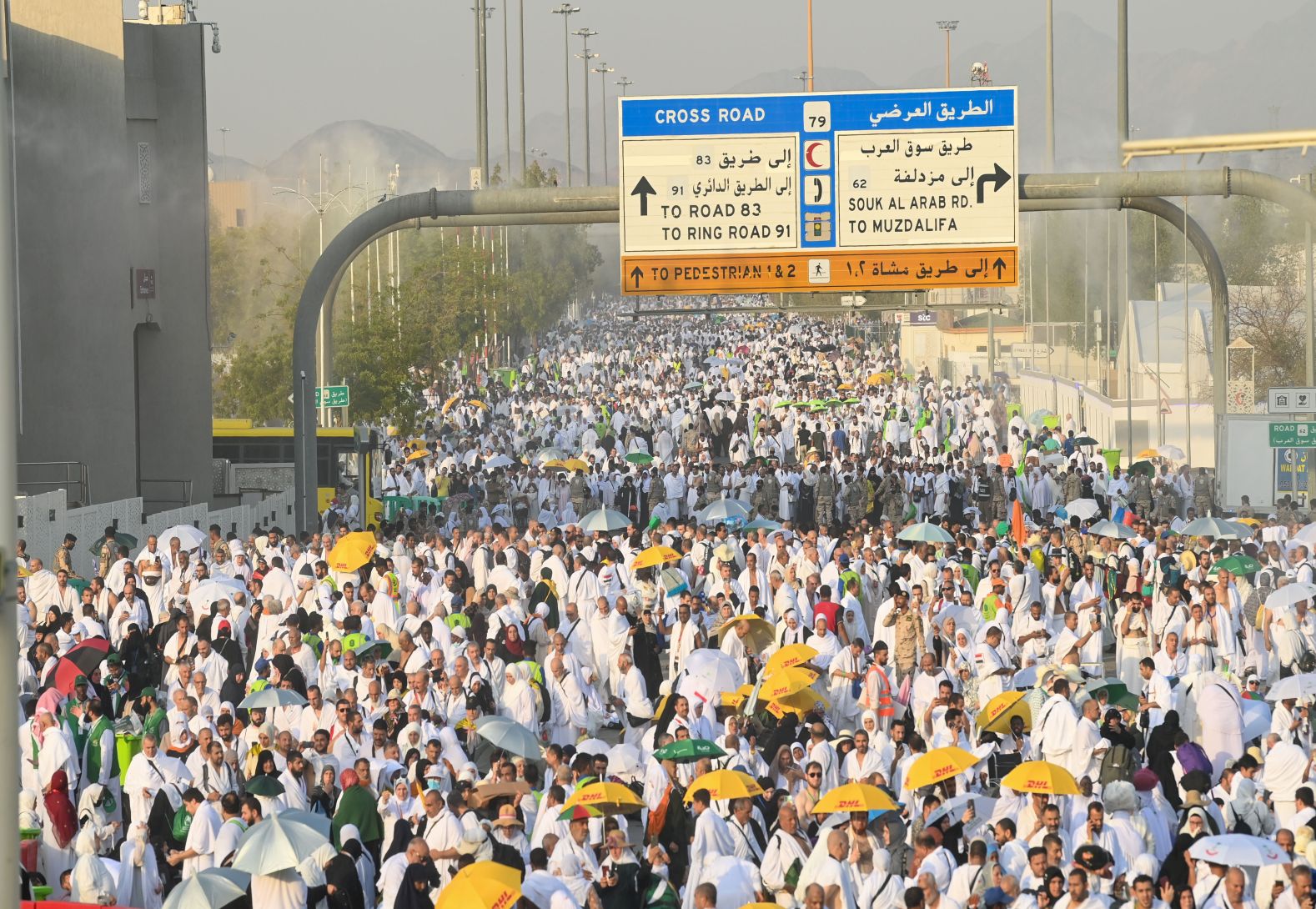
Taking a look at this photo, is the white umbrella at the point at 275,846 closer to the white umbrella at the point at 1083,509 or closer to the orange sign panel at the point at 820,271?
the orange sign panel at the point at 820,271

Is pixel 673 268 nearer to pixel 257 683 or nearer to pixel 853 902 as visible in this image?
pixel 257 683

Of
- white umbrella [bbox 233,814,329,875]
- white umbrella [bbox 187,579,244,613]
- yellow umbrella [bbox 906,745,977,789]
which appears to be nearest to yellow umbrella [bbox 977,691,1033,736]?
yellow umbrella [bbox 906,745,977,789]

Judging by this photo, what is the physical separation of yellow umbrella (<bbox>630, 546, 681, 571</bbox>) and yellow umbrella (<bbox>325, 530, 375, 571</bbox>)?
253 cm

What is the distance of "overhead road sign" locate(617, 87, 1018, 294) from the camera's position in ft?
71.7

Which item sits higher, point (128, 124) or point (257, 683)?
point (128, 124)

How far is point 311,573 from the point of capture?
2014 cm

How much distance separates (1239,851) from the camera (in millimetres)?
9797

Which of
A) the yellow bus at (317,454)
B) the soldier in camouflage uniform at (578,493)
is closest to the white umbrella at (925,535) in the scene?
the yellow bus at (317,454)

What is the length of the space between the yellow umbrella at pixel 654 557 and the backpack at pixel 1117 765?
7945 millimetres

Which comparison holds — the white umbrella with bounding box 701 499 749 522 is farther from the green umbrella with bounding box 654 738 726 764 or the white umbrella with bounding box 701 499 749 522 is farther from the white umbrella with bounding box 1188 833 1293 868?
the white umbrella with bounding box 1188 833 1293 868

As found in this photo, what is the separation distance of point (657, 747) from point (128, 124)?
21081 mm

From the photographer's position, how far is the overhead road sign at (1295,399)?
25.2m

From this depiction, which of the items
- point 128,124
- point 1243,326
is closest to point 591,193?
point 128,124

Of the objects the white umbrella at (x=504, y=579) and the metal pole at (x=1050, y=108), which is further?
the metal pole at (x=1050, y=108)
